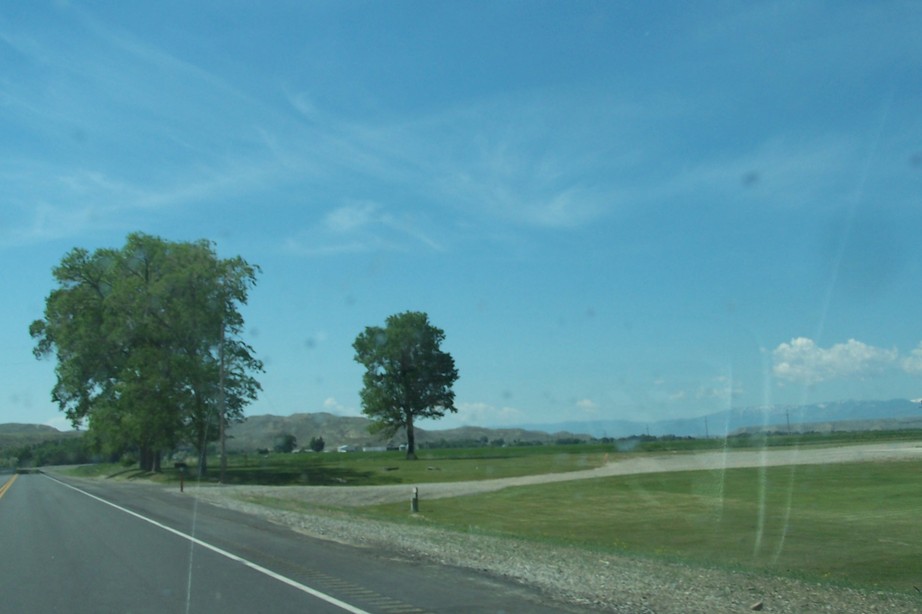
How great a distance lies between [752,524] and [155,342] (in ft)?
150

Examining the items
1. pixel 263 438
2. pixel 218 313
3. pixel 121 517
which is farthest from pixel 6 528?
pixel 263 438

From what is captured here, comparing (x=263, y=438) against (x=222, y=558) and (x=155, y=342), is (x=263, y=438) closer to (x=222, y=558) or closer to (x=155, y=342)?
(x=155, y=342)

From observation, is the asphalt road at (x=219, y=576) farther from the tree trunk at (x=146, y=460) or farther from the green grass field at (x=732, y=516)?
the tree trunk at (x=146, y=460)

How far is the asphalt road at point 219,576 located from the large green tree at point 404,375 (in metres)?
73.3

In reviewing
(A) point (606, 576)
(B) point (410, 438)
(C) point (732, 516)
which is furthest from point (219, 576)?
(B) point (410, 438)

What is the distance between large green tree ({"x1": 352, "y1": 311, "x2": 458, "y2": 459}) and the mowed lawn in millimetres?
45859

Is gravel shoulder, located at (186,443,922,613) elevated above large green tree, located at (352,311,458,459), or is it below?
below

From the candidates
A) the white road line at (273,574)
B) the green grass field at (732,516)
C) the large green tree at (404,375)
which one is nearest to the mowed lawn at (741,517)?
the green grass field at (732,516)

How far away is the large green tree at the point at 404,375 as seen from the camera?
95.5 meters

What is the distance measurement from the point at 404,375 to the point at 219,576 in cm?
8420

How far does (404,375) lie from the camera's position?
3826 inches

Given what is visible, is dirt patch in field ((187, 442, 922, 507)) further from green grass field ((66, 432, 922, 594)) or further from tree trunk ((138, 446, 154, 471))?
tree trunk ((138, 446, 154, 471))

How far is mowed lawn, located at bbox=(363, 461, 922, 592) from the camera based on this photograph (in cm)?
2080

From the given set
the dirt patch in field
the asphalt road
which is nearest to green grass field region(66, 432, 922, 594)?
the dirt patch in field
